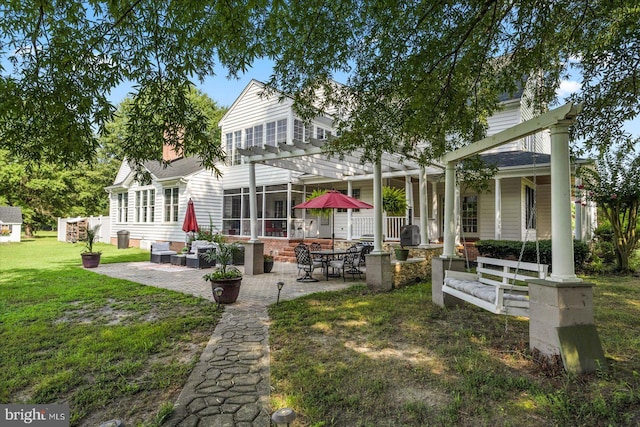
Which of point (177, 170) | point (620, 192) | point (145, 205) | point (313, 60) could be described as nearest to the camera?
point (313, 60)

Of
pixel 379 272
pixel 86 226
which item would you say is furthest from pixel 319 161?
pixel 86 226

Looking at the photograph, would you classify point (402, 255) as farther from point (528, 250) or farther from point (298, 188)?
point (298, 188)

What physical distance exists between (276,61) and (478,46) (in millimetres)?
3379

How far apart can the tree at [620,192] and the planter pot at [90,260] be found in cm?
1660

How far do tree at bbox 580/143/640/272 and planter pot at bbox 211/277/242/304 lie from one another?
10.7m

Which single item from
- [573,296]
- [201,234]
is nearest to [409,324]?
[573,296]

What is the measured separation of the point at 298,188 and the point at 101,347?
1299 cm

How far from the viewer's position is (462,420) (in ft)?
8.86

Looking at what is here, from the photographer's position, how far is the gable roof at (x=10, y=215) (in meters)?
23.8

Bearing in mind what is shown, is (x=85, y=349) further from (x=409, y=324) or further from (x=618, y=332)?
(x=618, y=332)

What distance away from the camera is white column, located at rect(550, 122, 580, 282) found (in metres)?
3.69

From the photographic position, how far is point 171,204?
1855 cm

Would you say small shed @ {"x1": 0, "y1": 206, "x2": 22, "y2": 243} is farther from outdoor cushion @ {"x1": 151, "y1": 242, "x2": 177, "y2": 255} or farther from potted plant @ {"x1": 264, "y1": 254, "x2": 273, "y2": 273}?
potted plant @ {"x1": 264, "y1": 254, "x2": 273, "y2": 273}

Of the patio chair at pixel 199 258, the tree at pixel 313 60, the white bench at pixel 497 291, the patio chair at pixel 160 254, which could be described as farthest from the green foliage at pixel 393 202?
the patio chair at pixel 160 254
